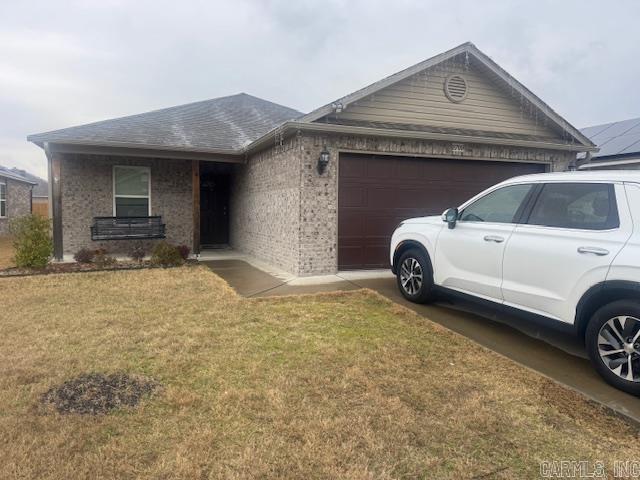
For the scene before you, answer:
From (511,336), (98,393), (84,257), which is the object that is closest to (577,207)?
(511,336)

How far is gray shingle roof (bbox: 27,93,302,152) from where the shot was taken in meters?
10.3

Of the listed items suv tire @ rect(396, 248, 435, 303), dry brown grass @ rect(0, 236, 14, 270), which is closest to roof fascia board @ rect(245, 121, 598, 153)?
suv tire @ rect(396, 248, 435, 303)

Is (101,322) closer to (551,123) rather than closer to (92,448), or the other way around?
(92,448)

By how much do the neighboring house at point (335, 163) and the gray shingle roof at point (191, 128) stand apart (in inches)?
2.7

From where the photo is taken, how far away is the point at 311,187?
811cm

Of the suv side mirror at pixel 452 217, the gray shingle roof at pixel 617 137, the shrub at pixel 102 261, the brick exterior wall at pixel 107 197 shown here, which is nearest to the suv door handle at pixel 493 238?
the suv side mirror at pixel 452 217

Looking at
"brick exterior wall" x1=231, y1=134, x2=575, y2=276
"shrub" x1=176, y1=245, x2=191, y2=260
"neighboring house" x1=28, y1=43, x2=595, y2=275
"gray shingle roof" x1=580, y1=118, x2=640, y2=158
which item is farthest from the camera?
"gray shingle roof" x1=580, y1=118, x2=640, y2=158

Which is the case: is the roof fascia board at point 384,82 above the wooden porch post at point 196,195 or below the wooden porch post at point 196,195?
above

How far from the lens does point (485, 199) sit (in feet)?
16.9

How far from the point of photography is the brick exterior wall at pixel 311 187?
812cm

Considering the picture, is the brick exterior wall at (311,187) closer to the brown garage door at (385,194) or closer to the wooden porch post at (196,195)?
the brown garage door at (385,194)

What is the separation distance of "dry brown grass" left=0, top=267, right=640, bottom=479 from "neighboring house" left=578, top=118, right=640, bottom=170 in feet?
29.5

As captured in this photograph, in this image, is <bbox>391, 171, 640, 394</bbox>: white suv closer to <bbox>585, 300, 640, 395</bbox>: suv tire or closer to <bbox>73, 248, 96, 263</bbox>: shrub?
<bbox>585, 300, 640, 395</bbox>: suv tire

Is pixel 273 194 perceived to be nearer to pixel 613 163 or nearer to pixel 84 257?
pixel 84 257
